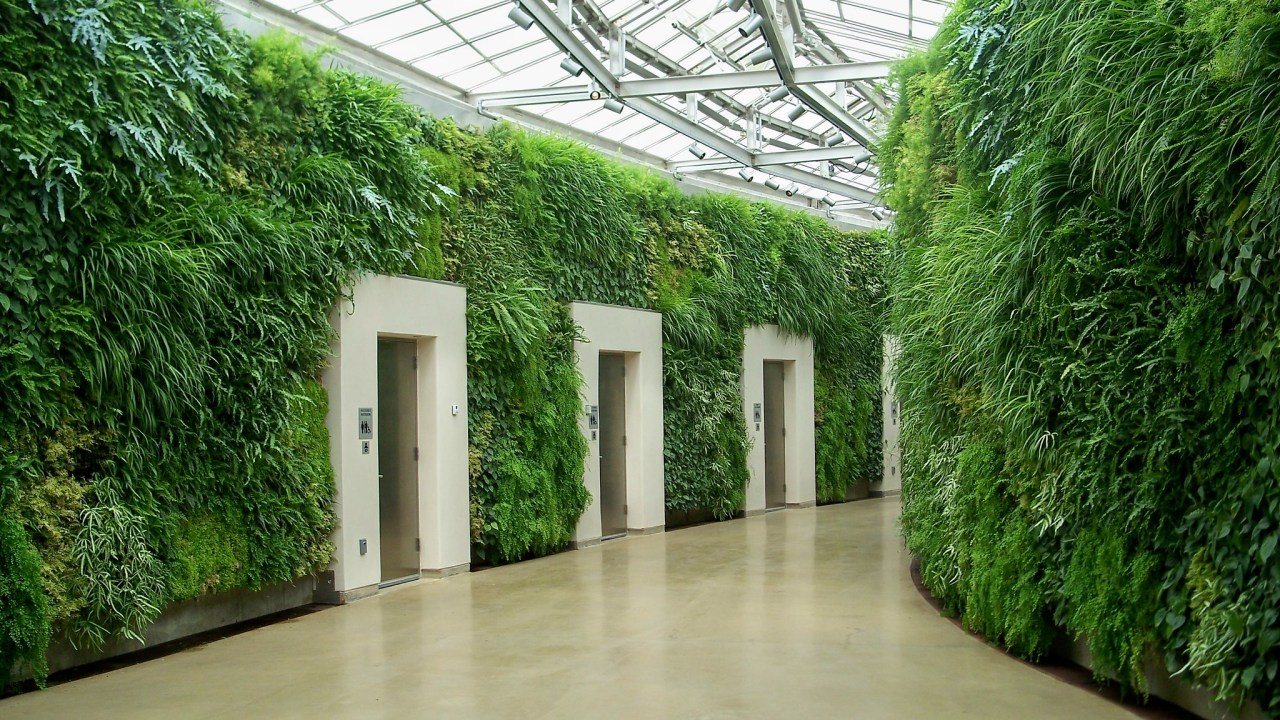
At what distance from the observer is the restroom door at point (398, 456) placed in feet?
28.0

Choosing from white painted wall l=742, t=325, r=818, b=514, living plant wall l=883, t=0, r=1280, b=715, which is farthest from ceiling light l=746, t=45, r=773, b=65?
living plant wall l=883, t=0, r=1280, b=715

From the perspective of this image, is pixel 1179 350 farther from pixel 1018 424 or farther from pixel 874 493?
pixel 874 493

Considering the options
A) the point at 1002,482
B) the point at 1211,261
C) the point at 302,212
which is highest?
the point at 302,212

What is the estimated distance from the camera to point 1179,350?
4.32m

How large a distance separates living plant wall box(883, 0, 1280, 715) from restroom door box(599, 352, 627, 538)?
5341 mm

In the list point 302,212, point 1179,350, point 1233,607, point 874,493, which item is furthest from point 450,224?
point 874,493

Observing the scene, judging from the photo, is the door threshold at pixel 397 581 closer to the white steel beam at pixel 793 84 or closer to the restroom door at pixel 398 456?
the restroom door at pixel 398 456

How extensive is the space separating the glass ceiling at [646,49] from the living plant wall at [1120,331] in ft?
12.9

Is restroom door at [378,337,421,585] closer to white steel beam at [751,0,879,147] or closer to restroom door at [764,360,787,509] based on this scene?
white steel beam at [751,0,879,147]

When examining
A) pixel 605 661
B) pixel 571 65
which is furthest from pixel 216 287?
pixel 571 65

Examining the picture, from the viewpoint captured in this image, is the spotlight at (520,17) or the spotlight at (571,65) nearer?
the spotlight at (520,17)

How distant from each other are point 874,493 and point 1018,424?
11.5 meters

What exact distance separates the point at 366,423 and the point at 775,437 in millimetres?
7727

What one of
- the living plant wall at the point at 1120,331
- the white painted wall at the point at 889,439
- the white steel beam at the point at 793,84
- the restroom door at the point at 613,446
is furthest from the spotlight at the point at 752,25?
the white painted wall at the point at 889,439
